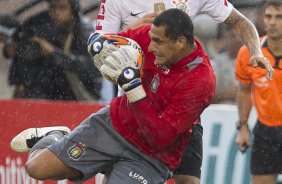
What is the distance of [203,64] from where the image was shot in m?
6.76

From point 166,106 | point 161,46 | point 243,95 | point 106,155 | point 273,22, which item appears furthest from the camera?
point 243,95

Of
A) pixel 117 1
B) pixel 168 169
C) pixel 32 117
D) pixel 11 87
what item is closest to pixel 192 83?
pixel 168 169

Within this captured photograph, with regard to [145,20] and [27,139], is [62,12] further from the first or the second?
[145,20]

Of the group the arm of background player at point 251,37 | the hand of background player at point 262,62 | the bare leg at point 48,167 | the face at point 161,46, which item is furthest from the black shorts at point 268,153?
the face at point 161,46

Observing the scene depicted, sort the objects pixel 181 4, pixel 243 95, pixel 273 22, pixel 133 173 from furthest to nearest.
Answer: pixel 243 95 < pixel 273 22 < pixel 181 4 < pixel 133 173

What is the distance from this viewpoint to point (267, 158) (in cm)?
856

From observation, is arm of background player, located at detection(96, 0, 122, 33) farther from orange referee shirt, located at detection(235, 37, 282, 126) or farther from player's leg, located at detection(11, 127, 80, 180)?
orange referee shirt, located at detection(235, 37, 282, 126)

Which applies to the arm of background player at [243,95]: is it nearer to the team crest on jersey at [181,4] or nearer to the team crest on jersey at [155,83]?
the team crest on jersey at [181,4]

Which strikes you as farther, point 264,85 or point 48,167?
point 264,85

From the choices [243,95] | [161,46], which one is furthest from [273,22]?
[161,46]

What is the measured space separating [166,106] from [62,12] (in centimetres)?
328

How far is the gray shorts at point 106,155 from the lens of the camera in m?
6.90

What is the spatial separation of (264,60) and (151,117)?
140cm

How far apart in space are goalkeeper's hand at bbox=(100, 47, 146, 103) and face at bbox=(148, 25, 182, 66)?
183 mm
